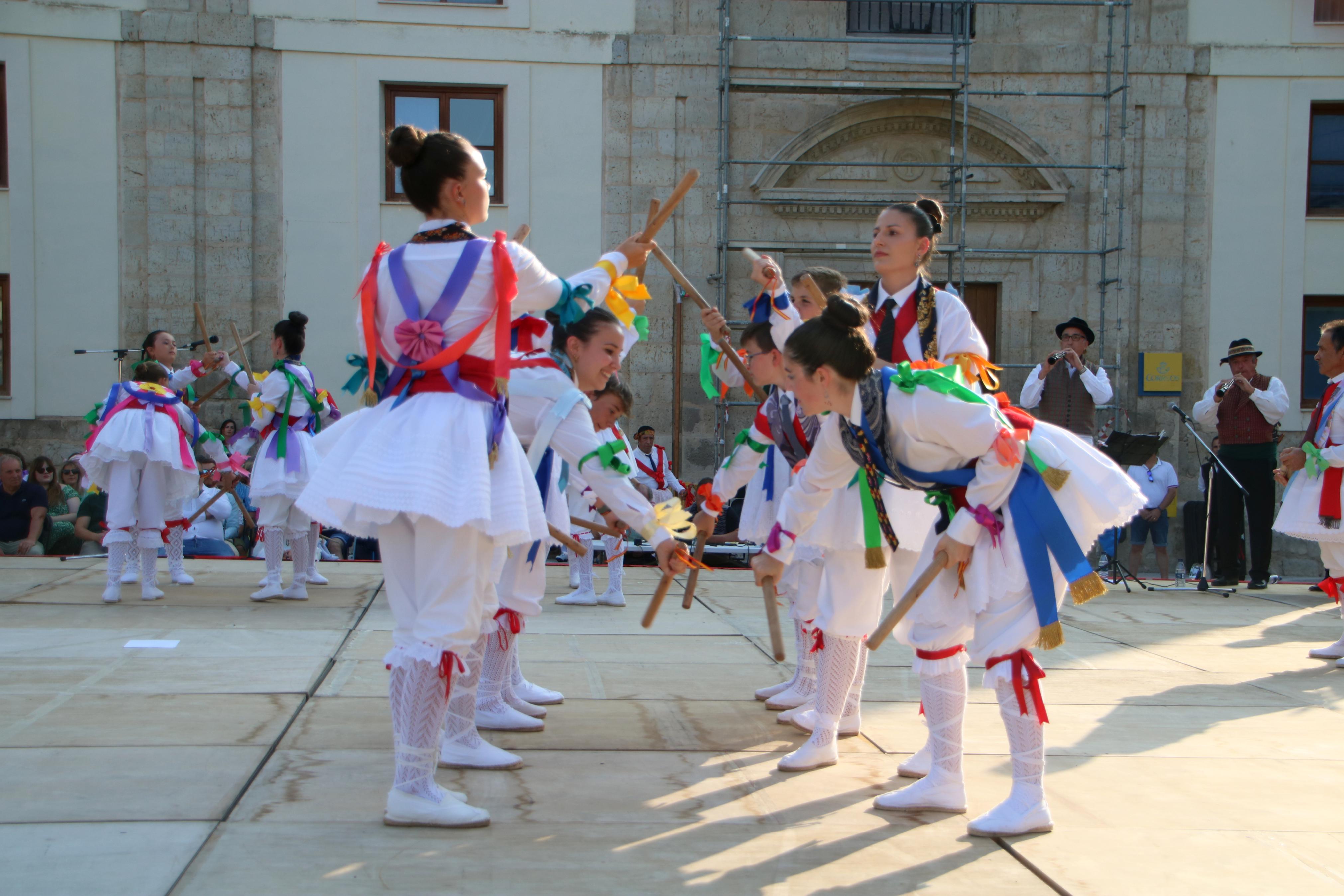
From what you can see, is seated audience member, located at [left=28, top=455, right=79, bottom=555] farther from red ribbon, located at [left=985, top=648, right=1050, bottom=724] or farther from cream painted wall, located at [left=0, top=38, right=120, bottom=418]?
red ribbon, located at [left=985, top=648, right=1050, bottom=724]

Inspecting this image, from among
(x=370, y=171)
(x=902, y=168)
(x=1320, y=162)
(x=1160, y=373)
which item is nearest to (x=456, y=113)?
(x=370, y=171)

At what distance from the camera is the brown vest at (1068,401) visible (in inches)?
394

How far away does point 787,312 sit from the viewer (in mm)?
4398

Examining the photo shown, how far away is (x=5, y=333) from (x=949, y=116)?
11309 mm

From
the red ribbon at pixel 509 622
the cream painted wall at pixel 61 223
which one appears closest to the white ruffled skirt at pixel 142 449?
the red ribbon at pixel 509 622

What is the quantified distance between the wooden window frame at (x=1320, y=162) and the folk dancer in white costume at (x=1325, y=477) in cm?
803

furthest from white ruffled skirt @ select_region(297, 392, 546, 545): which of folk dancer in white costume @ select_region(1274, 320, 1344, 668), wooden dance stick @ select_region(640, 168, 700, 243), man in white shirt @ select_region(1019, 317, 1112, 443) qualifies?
man in white shirt @ select_region(1019, 317, 1112, 443)

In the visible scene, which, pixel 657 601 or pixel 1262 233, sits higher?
pixel 1262 233

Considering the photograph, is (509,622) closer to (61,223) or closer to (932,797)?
(932,797)

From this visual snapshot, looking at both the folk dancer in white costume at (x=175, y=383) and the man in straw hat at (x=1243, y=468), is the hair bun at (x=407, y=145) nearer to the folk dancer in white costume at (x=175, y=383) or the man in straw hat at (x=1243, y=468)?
the folk dancer in white costume at (x=175, y=383)

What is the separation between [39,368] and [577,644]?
9.71m

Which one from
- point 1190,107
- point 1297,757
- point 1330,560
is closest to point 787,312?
point 1297,757

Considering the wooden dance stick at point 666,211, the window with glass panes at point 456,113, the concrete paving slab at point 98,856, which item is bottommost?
the concrete paving slab at point 98,856

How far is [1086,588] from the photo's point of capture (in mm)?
3178
